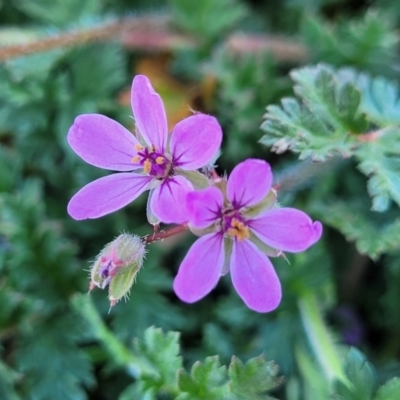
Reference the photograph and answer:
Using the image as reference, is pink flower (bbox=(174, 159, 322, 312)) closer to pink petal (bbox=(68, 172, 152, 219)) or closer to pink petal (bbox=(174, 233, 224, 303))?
pink petal (bbox=(174, 233, 224, 303))

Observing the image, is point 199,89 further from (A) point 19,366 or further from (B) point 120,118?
(A) point 19,366

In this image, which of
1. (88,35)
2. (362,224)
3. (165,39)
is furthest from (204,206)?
(165,39)

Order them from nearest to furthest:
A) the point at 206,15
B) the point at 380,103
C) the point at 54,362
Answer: the point at 380,103 → the point at 54,362 → the point at 206,15

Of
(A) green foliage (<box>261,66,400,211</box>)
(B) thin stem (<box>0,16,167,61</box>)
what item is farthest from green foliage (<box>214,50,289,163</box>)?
(A) green foliage (<box>261,66,400,211</box>)

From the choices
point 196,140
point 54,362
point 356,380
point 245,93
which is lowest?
point 54,362

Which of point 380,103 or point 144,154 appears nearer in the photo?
point 144,154

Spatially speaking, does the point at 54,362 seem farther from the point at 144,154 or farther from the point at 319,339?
the point at 144,154

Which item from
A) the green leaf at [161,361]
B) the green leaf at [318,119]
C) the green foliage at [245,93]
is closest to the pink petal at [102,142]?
the green leaf at [318,119]
